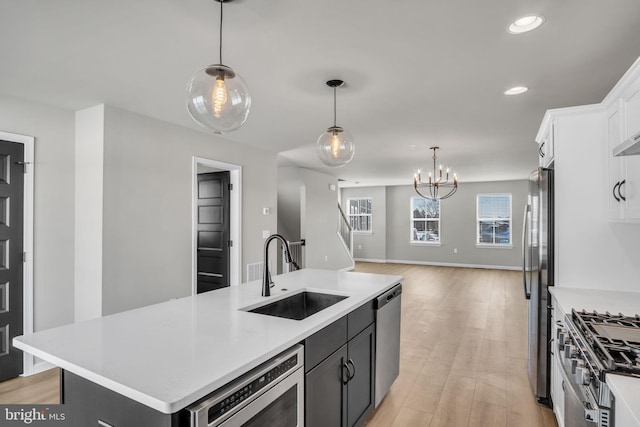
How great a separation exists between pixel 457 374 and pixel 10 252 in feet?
13.8

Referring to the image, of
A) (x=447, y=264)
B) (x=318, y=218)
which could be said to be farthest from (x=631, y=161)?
(x=447, y=264)

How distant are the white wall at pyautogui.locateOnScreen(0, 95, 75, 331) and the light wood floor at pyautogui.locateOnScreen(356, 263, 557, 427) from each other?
10.4 ft

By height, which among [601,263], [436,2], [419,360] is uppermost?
[436,2]

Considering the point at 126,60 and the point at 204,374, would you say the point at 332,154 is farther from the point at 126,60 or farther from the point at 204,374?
the point at 204,374

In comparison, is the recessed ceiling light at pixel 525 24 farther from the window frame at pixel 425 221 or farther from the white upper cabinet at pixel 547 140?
the window frame at pixel 425 221

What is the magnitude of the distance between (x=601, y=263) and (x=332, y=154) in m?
2.06

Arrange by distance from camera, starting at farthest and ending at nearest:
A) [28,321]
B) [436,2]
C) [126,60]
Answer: [28,321]
[126,60]
[436,2]

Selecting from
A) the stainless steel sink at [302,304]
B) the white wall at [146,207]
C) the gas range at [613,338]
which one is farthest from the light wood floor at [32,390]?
the gas range at [613,338]

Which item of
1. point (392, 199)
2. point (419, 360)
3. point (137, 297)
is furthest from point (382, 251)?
point (137, 297)

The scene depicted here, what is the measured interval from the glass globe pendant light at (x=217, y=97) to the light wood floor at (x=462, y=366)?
7.38ft

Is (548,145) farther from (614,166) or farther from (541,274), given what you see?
(541,274)

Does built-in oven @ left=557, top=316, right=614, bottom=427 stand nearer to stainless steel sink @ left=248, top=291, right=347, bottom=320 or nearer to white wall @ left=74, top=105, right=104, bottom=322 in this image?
stainless steel sink @ left=248, top=291, right=347, bottom=320

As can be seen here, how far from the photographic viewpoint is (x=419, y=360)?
353cm

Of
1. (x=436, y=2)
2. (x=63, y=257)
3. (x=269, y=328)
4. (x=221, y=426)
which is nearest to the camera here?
(x=221, y=426)
